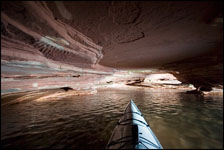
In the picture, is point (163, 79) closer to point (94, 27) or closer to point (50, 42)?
point (94, 27)

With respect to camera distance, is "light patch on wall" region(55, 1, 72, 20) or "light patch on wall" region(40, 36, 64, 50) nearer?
"light patch on wall" region(55, 1, 72, 20)

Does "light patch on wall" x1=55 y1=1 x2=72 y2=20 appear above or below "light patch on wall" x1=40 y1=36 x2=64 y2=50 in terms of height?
above

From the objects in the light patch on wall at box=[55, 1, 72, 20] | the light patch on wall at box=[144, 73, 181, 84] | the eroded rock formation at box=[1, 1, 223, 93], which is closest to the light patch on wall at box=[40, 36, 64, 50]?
the eroded rock formation at box=[1, 1, 223, 93]

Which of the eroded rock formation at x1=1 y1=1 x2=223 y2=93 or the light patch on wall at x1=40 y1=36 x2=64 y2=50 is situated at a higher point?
the eroded rock formation at x1=1 y1=1 x2=223 y2=93

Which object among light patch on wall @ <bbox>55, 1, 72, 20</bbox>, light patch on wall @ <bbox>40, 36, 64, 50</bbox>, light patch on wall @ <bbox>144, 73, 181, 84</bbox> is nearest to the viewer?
light patch on wall @ <bbox>55, 1, 72, 20</bbox>

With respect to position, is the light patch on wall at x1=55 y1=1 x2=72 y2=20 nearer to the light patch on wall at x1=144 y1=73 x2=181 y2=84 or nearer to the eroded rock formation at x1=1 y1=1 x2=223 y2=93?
the eroded rock formation at x1=1 y1=1 x2=223 y2=93

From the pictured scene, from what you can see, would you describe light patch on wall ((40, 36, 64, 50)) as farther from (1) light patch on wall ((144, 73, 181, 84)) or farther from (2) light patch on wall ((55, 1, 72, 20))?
(1) light patch on wall ((144, 73, 181, 84))

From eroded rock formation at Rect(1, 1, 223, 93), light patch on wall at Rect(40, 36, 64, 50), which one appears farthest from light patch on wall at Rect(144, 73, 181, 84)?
light patch on wall at Rect(40, 36, 64, 50)

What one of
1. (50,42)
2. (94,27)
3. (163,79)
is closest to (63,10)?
(94,27)

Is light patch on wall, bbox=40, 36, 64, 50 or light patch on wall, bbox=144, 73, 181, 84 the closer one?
light patch on wall, bbox=40, 36, 64, 50

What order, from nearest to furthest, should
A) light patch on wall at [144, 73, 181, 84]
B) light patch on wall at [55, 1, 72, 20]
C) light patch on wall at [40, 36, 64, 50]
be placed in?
light patch on wall at [55, 1, 72, 20] → light patch on wall at [40, 36, 64, 50] → light patch on wall at [144, 73, 181, 84]

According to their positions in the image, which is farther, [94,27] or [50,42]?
[50,42]

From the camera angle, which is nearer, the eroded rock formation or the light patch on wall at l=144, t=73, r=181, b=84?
the eroded rock formation

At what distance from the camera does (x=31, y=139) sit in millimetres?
3105
